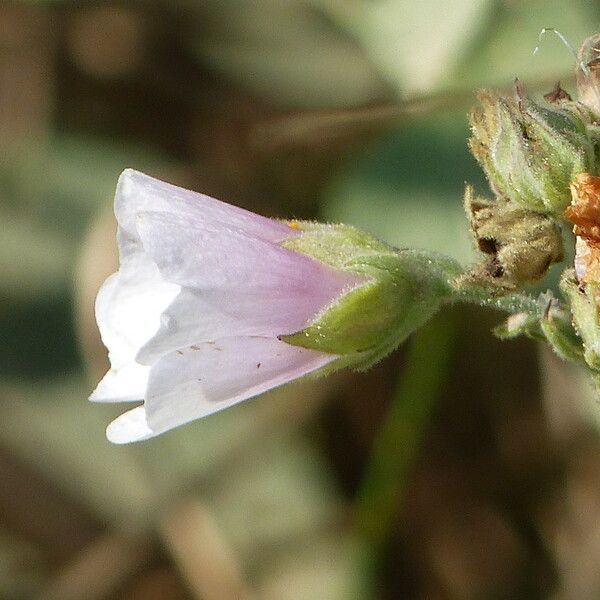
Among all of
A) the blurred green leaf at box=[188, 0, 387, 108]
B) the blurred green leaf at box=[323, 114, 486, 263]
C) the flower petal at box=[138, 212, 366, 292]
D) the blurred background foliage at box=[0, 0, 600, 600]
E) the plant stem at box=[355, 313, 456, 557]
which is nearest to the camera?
the flower petal at box=[138, 212, 366, 292]

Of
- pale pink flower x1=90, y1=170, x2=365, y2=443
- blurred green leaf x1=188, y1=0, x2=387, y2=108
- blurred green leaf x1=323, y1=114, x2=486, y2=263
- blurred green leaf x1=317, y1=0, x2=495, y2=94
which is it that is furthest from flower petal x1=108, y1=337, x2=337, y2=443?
blurred green leaf x1=188, y1=0, x2=387, y2=108

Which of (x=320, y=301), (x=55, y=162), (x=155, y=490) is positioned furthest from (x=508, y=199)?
(x=55, y=162)

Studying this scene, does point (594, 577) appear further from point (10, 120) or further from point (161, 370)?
point (10, 120)

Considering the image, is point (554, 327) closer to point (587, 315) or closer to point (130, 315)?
point (587, 315)

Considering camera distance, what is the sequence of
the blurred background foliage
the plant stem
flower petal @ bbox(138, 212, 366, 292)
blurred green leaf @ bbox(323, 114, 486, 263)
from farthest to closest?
the blurred background foliage
the plant stem
blurred green leaf @ bbox(323, 114, 486, 263)
flower petal @ bbox(138, 212, 366, 292)

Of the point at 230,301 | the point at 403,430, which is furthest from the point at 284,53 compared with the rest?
the point at 230,301

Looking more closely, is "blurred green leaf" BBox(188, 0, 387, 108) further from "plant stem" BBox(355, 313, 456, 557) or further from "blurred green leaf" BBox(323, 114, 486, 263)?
"plant stem" BBox(355, 313, 456, 557)
